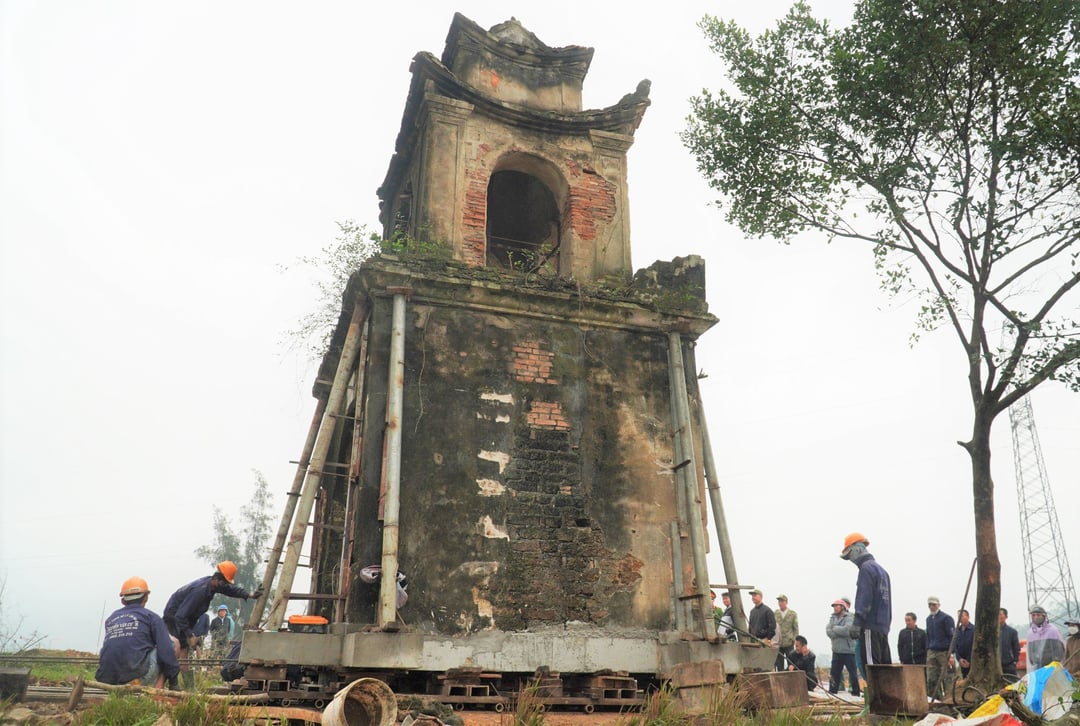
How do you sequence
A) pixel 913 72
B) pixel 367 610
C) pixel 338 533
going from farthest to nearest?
pixel 338 533
pixel 913 72
pixel 367 610

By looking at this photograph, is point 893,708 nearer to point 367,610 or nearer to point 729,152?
point 367,610

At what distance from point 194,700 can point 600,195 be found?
27.1 ft

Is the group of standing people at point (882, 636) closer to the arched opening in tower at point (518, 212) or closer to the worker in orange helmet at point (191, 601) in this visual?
the worker in orange helmet at point (191, 601)

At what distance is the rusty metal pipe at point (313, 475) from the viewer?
27.8ft

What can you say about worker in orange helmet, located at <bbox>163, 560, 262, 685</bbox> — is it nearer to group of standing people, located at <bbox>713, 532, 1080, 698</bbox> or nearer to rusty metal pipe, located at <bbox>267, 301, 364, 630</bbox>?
rusty metal pipe, located at <bbox>267, 301, 364, 630</bbox>

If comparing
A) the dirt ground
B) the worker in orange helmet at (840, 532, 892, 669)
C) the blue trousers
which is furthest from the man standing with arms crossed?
the dirt ground

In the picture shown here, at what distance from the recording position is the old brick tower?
28.9 feet

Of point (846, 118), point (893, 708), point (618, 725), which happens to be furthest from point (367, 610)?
A: point (846, 118)

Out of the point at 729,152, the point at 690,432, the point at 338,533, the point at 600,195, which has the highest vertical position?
the point at 729,152

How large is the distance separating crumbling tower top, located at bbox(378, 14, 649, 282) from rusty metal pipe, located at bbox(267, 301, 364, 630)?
5.63 ft

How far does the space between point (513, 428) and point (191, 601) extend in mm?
4007

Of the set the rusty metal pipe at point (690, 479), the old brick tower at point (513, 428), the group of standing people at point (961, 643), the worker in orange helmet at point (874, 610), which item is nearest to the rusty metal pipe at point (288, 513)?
the old brick tower at point (513, 428)

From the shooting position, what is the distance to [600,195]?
1197 centimetres

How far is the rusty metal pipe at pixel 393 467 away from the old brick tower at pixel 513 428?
0.02 m
